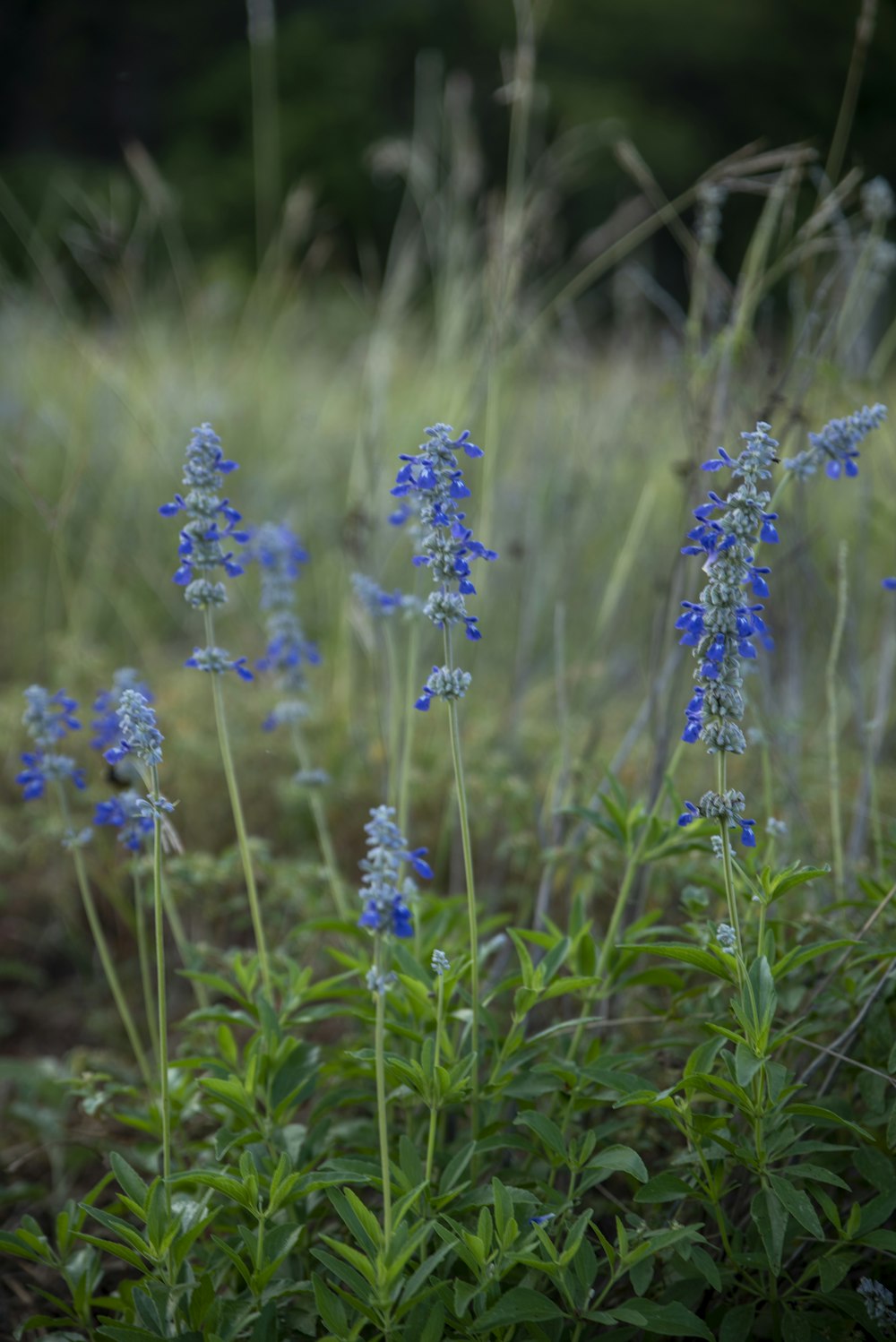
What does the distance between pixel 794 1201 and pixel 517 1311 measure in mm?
322

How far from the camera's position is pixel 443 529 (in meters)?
1.25

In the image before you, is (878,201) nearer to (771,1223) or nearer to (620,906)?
(620,906)

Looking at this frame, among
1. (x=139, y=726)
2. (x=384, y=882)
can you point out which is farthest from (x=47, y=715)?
(x=384, y=882)

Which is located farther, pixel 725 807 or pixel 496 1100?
pixel 496 1100

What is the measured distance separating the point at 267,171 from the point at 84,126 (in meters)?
6.69

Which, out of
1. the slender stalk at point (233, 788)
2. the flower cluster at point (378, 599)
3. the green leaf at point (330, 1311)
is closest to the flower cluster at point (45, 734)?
the slender stalk at point (233, 788)

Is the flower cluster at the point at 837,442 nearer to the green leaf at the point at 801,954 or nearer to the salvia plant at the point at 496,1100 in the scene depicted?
the salvia plant at the point at 496,1100

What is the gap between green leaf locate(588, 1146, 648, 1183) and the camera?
4.20ft

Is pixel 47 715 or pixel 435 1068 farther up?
pixel 47 715

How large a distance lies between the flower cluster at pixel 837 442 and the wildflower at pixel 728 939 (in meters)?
0.55

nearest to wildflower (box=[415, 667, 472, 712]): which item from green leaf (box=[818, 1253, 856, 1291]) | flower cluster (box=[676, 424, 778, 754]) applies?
flower cluster (box=[676, 424, 778, 754])

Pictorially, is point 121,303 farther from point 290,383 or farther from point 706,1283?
point 706,1283

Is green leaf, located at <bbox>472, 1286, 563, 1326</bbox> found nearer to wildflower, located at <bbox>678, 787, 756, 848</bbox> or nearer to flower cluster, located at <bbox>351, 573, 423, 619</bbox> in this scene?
wildflower, located at <bbox>678, 787, 756, 848</bbox>

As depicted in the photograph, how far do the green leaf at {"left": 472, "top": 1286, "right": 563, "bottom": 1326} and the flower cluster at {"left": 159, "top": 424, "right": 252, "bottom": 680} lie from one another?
0.78m
